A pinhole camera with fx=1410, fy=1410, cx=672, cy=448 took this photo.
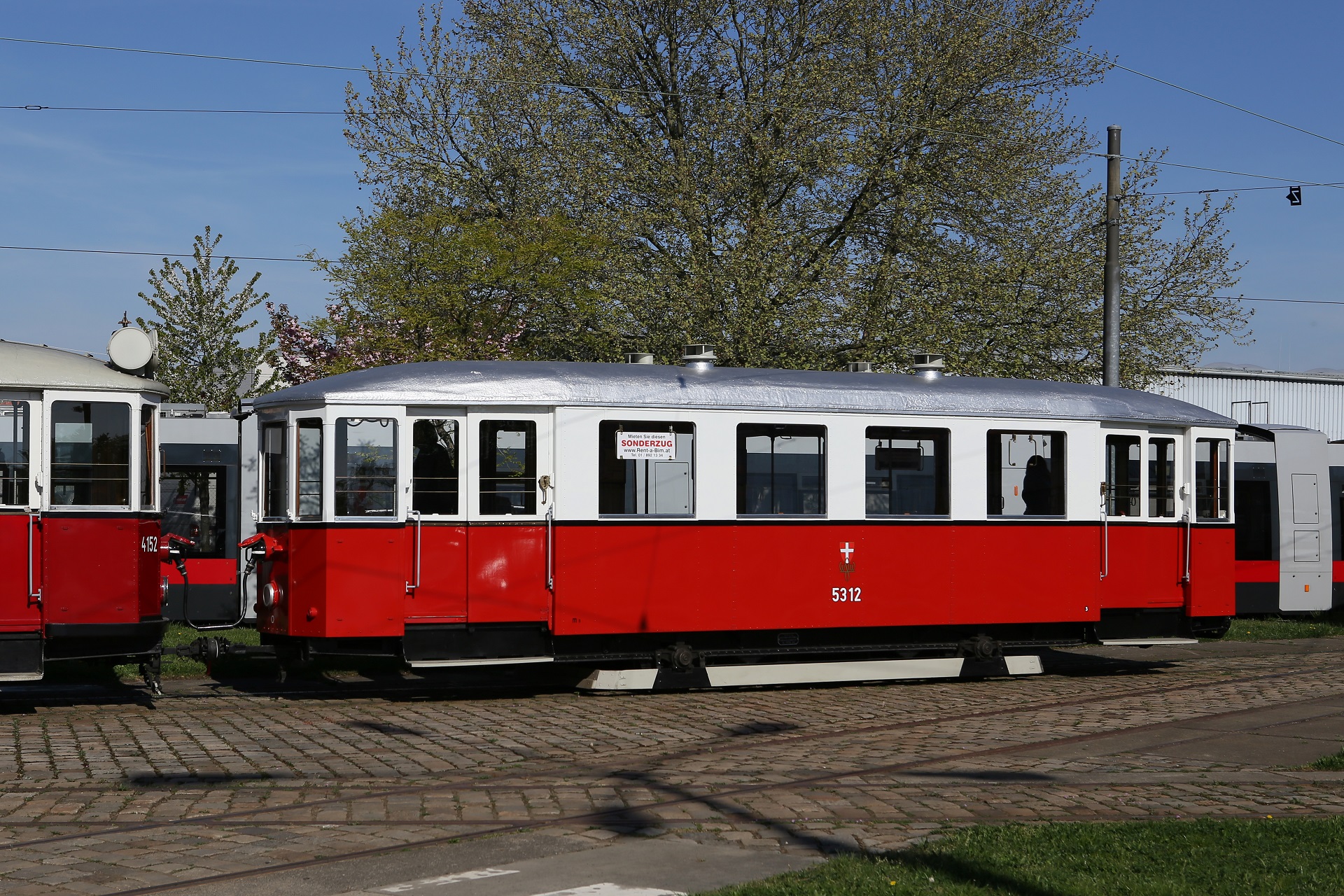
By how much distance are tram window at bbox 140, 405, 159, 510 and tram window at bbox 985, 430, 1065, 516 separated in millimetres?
8404

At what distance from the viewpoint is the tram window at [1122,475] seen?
51.9 ft

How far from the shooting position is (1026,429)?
15383 millimetres

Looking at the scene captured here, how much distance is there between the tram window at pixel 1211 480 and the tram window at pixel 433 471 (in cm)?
870

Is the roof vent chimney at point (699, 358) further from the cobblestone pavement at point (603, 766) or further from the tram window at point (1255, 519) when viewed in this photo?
the tram window at point (1255, 519)

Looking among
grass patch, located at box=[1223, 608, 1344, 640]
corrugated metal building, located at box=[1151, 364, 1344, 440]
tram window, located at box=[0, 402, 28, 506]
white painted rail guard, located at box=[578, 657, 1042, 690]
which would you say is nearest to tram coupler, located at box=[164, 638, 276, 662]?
tram window, located at box=[0, 402, 28, 506]

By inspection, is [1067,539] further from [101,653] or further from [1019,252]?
[1019,252]

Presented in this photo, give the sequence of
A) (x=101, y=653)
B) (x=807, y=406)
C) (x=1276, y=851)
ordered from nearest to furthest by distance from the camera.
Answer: (x=1276, y=851) → (x=101, y=653) → (x=807, y=406)

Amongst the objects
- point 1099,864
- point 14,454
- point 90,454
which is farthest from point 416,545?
point 1099,864

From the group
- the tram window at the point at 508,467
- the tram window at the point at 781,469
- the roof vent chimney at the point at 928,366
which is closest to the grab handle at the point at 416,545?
the tram window at the point at 508,467

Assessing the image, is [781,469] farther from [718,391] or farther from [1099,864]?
[1099,864]

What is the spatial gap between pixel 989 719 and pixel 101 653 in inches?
304

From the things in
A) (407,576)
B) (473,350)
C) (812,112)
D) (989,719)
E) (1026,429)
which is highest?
(812,112)

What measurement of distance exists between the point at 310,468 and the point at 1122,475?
350 inches

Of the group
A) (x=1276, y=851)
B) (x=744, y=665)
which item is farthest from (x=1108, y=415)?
(x=1276, y=851)
